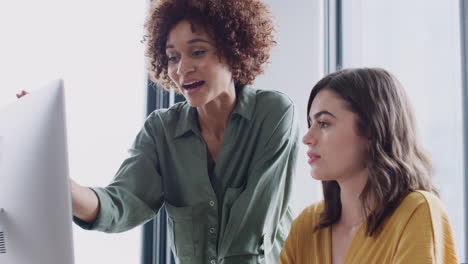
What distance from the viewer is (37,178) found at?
0.77 metres

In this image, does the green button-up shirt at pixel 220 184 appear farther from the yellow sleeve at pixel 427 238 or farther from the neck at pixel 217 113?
the yellow sleeve at pixel 427 238

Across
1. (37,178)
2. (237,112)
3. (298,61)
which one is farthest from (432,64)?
(37,178)

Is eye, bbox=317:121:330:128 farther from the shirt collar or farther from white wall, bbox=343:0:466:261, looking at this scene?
white wall, bbox=343:0:466:261

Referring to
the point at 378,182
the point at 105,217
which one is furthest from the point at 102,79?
the point at 378,182

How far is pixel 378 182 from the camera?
4.08 ft

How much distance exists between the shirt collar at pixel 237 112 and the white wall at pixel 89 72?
1.87ft

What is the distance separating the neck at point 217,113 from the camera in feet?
5.20

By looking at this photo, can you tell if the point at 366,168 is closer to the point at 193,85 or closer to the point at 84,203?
the point at 193,85

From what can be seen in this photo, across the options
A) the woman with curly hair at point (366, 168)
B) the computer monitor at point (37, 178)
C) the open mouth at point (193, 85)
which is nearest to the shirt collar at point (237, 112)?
the open mouth at point (193, 85)

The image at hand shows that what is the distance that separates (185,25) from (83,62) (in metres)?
0.75

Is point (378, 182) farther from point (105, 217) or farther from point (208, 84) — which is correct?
point (105, 217)

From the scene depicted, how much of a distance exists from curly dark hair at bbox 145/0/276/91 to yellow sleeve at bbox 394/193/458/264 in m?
0.67

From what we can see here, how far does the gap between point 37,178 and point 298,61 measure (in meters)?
1.80

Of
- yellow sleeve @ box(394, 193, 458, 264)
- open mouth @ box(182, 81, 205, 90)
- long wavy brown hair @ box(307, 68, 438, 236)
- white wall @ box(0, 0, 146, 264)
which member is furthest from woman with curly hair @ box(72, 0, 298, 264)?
white wall @ box(0, 0, 146, 264)
